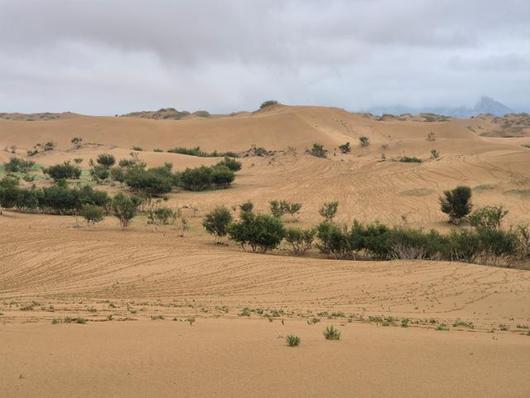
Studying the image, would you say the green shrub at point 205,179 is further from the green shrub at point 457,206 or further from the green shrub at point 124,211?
the green shrub at point 457,206

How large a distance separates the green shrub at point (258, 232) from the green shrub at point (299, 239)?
55 centimetres

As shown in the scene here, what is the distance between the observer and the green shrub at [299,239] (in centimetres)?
2641

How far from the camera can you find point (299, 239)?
26500 millimetres

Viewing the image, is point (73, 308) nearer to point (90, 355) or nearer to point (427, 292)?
point (90, 355)

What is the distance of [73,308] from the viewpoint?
471 inches

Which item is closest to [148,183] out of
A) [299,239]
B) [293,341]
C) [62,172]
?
[62,172]

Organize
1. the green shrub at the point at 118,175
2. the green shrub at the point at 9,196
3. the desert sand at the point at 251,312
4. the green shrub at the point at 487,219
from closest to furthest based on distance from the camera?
1. the desert sand at the point at 251,312
2. the green shrub at the point at 487,219
3. the green shrub at the point at 9,196
4. the green shrub at the point at 118,175

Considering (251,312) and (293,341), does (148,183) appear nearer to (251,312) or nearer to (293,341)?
(251,312)

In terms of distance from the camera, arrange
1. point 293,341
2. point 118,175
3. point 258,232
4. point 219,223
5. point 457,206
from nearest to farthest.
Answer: point 293,341 < point 258,232 < point 219,223 < point 457,206 < point 118,175

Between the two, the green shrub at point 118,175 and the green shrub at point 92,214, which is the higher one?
the green shrub at point 118,175

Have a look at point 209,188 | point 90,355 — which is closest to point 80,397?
point 90,355

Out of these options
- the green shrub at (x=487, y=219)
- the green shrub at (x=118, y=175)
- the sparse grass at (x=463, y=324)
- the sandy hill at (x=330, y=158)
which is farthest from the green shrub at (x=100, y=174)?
the sparse grass at (x=463, y=324)

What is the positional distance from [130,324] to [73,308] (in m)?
3.05

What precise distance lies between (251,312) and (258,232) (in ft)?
46.5
